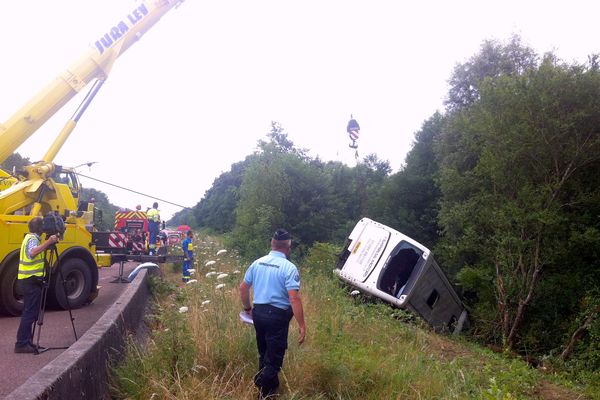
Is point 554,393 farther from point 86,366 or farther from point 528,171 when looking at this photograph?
point 528,171

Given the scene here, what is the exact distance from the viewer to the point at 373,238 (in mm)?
12703

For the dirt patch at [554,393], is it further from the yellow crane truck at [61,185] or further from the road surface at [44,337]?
the yellow crane truck at [61,185]

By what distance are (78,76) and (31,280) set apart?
5731mm

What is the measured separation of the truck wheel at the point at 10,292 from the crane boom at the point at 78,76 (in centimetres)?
265

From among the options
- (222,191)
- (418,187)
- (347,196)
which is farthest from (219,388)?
(222,191)

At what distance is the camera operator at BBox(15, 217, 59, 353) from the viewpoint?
6.23 m

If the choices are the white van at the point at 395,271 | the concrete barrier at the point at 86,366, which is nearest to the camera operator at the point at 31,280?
the concrete barrier at the point at 86,366

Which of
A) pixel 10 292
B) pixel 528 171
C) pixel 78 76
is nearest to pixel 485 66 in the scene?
pixel 528 171

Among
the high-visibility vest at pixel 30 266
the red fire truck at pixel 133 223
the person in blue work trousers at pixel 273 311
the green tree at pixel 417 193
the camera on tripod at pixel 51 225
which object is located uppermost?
the camera on tripod at pixel 51 225

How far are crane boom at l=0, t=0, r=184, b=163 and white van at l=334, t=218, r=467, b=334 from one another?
260 inches

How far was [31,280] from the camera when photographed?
651 cm

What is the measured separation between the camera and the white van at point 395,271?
479 inches

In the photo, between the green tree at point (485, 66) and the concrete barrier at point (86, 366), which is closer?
the concrete barrier at point (86, 366)

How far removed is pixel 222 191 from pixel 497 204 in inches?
1951
